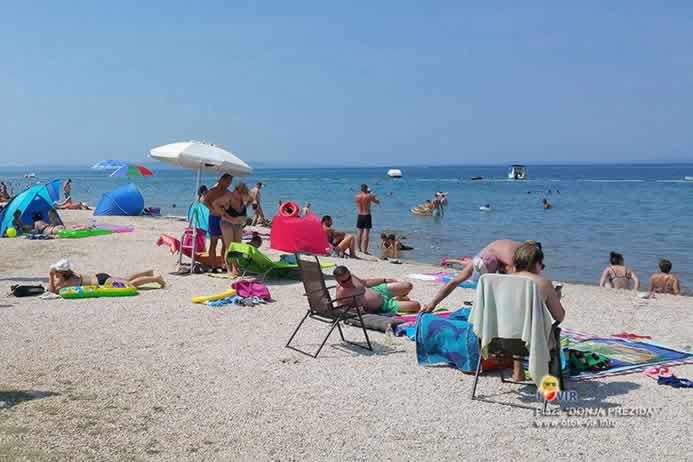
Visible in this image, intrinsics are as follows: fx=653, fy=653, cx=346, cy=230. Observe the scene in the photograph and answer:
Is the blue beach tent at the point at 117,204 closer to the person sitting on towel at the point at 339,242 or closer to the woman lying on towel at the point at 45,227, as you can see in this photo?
the woman lying on towel at the point at 45,227

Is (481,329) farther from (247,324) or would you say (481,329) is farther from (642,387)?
(247,324)

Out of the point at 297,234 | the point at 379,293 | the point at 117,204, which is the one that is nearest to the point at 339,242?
the point at 297,234

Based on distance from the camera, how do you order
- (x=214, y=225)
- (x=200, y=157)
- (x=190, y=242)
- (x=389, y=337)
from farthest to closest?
(x=190, y=242) → (x=214, y=225) → (x=200, y=157) → (x=389, y=337)

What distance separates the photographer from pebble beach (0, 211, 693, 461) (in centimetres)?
379

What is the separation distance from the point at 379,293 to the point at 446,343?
6.05 feet

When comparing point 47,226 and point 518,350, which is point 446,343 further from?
point 47,226

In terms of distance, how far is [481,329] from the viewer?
4531 mm

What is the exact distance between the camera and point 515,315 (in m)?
4.42

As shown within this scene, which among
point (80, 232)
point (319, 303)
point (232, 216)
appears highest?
point (232, 216)

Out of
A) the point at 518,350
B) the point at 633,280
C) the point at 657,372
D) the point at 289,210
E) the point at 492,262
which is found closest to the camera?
the point at 518,350

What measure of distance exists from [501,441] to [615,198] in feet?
133

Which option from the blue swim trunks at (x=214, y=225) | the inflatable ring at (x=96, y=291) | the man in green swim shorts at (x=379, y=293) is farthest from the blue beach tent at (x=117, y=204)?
the man in green swim shorts at (x=379, y=293)

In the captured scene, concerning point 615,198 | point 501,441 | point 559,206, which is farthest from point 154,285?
point 615,198

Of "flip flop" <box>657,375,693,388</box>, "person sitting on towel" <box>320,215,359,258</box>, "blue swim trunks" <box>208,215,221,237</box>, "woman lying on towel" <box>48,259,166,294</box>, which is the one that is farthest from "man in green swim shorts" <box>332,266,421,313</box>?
"person sitting on towel" <box>320,215,359,258</box>
